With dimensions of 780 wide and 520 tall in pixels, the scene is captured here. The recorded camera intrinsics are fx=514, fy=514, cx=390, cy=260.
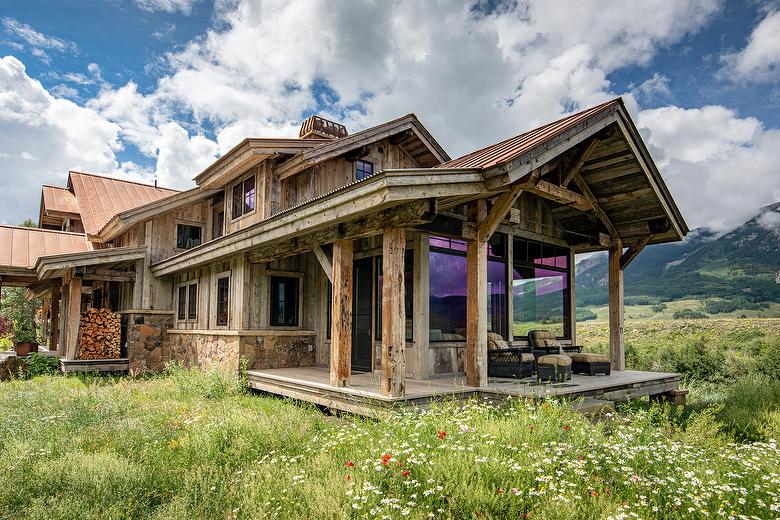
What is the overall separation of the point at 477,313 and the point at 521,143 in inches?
93.7

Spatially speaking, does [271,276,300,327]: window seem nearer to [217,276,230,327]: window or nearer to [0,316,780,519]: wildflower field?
[217,276,230,327]: window

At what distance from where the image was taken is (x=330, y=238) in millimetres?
7535

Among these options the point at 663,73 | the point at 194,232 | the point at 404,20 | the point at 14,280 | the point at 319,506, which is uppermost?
the point at 663,73

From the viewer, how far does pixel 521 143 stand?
696 cm

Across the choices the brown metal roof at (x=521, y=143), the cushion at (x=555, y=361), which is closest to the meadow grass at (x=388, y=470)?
the cushion at (x=555, y=361)

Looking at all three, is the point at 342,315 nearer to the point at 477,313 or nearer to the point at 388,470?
the point at 477,313

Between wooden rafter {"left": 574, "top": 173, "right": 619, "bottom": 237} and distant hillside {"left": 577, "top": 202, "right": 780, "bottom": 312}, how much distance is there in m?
31.1

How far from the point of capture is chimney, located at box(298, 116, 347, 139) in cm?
1267

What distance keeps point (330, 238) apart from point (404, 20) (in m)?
5.54

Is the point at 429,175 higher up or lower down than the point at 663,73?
lower down

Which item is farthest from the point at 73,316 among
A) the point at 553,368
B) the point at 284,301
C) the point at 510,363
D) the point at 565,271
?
the point at 565,271

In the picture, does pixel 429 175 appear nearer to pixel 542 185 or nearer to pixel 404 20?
pixel 542 185

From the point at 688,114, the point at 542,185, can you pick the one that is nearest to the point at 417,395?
the point at 542,185

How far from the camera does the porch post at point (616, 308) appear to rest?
1002 cm
